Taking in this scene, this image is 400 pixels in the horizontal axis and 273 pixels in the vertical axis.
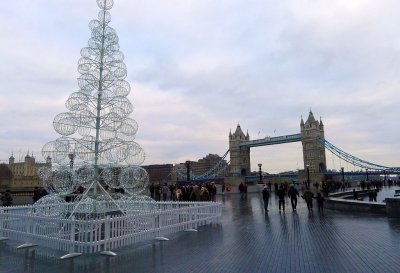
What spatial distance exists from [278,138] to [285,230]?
89.3 m

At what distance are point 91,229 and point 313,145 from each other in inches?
3499

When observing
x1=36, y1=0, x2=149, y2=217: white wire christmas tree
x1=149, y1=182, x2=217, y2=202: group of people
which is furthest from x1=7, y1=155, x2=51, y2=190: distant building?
x1=36, y1=0, x2=149, y2=217: white wire christmas tree

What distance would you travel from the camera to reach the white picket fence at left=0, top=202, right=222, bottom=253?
814 cm

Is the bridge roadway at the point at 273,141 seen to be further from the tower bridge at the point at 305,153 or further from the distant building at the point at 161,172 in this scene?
the distant building at the point at 161,172

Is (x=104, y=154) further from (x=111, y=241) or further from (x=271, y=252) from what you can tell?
(x=271, y=252)

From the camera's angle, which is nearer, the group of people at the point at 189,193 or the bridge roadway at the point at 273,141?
the group of people at the point at 189,193

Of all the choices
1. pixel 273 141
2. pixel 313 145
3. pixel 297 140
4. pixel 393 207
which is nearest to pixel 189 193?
pixel 393 207

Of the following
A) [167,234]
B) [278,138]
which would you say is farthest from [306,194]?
[278,138]

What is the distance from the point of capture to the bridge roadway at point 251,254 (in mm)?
6766

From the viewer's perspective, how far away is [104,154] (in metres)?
11.4

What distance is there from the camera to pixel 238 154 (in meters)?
106

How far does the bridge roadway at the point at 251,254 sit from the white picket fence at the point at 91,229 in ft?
1.03

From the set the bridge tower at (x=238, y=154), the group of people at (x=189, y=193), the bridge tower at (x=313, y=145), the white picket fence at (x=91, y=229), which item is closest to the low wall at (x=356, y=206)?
the group of people at (x=189, y=193)

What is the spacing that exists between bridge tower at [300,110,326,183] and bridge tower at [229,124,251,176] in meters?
18.6
